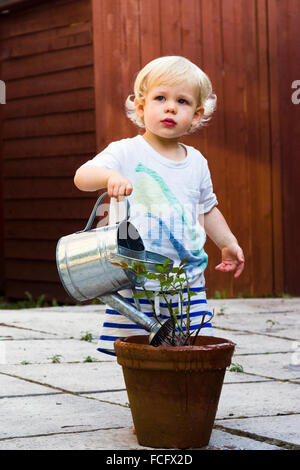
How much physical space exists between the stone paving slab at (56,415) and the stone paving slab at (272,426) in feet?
1.12

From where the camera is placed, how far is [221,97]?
6613 mm

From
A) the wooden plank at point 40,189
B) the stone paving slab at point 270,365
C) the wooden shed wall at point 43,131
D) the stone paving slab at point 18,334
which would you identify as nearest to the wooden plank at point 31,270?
the wooden shed wall at point 43,131

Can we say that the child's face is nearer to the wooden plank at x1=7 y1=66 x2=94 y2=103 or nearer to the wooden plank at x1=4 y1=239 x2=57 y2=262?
the wooden plank at x1=7 y1=66 x2=94 y2=103

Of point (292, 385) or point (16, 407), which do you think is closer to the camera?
point (16, 407)

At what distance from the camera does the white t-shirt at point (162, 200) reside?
8.82ft

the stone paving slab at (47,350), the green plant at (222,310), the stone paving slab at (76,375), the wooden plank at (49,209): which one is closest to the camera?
the stone paving slab at (76,375)

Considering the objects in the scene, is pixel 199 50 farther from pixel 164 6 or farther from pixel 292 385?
pixel 292 385

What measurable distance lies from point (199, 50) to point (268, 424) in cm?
439

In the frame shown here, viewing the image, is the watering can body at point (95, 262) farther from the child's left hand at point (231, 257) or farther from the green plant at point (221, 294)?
the green plant at point (221, 294)

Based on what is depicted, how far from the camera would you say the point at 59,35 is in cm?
700

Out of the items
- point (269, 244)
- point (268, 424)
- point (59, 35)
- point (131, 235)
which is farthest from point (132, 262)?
point (59, 35)

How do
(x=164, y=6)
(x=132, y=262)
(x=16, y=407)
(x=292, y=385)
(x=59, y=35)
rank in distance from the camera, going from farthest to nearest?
1. (x=59, y=35)
2. (x=164, y=6)
3. (x=292, y=385)
4. (x=16, y=407)
5. (x=132, y=262)

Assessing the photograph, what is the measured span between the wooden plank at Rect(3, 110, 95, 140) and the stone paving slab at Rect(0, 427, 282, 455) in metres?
4.41

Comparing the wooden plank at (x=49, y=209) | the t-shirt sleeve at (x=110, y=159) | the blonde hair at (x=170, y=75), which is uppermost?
the blonde hair at (x=170, y=75)
